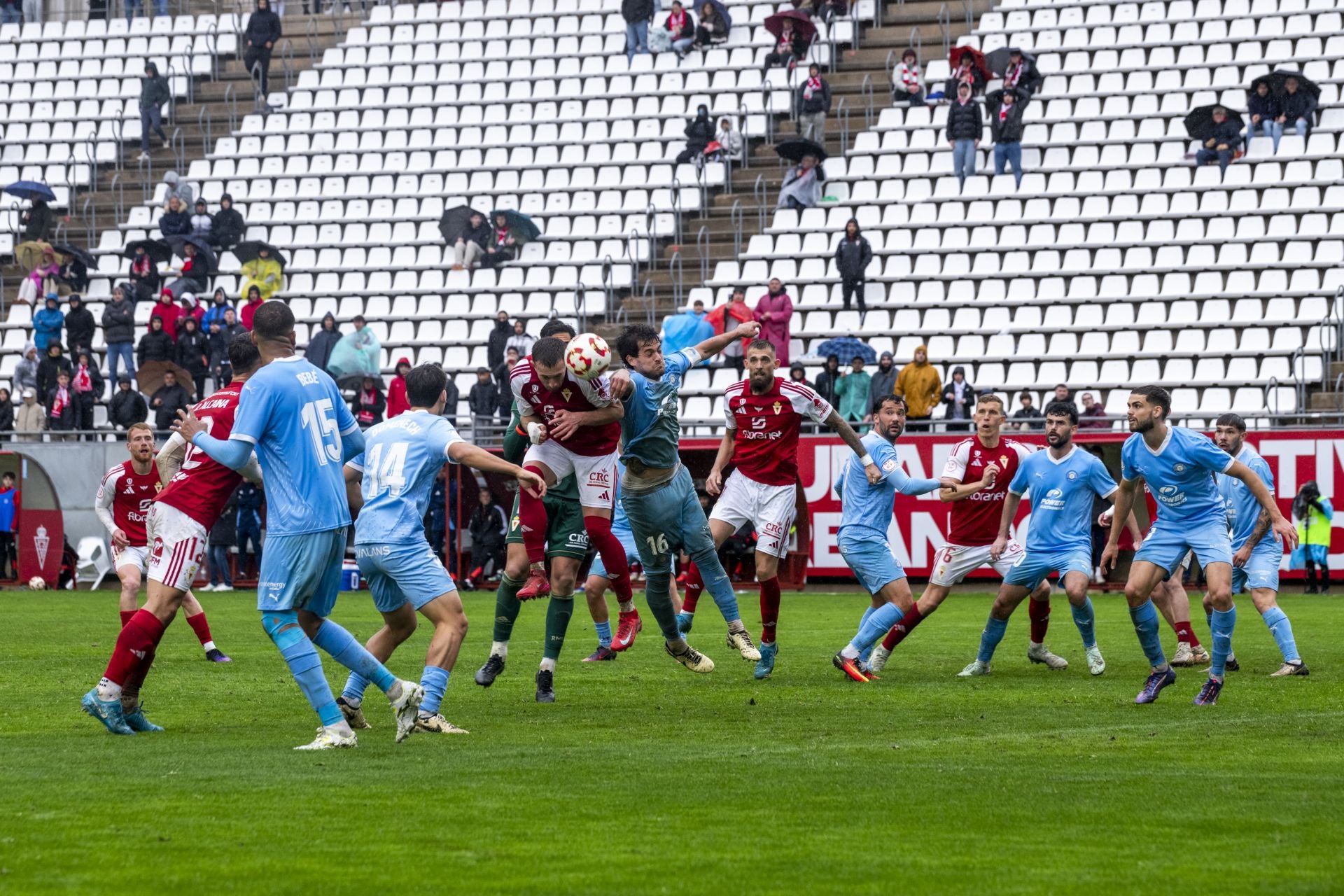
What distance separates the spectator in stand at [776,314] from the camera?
2747cm

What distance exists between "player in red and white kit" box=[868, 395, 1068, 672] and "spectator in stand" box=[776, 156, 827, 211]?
60.1ft

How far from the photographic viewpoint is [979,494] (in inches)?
561

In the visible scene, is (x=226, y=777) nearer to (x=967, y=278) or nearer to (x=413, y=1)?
(x=967, y=278)

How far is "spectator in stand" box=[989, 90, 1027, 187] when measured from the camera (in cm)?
3078

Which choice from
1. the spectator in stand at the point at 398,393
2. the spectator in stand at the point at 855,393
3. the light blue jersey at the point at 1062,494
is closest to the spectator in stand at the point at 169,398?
the spectator in stand at the point at 398,393

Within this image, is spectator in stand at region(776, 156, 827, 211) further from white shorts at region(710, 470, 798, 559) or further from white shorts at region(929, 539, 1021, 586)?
white shorts at region(929, 539, 1021, 586)

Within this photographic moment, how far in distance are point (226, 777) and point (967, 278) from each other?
2353 centimetres

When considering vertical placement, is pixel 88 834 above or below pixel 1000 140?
below

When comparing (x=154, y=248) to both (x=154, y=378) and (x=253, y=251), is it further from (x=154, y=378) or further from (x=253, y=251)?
(x=154, y=378)

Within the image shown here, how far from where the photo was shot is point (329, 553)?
30.2 feet

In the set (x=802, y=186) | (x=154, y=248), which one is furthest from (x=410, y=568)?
(x=154, y=248)

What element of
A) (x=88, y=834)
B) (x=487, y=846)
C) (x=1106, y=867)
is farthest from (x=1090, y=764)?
(x=88, y=834)

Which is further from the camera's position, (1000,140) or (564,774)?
(1000,140)

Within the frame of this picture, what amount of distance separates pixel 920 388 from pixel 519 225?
10.4 metres
